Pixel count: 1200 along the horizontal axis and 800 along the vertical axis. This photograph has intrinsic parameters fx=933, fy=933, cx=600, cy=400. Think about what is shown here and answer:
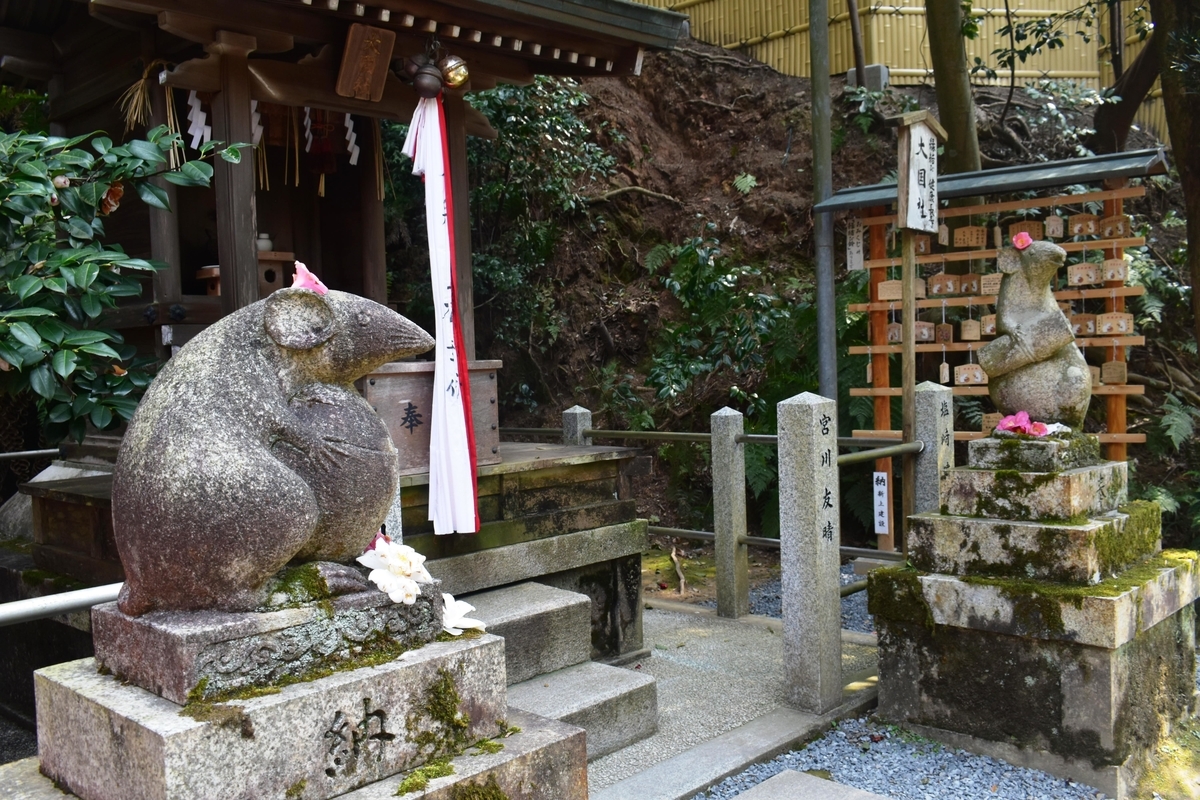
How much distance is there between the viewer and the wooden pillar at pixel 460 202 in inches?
243

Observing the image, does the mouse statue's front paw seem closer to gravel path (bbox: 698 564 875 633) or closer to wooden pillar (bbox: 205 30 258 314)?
wooden pillar (bbox: 205 30 258 314)

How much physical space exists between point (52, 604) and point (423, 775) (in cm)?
113

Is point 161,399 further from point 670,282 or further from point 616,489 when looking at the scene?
point 670,282

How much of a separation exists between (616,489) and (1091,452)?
2.71 meters

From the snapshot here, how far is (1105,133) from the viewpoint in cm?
1026

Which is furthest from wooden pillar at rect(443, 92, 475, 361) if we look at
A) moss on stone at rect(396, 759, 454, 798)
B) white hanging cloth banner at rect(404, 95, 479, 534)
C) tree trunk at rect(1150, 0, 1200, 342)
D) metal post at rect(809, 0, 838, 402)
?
tree trunk at rect(1150, 0, 1200, 342)

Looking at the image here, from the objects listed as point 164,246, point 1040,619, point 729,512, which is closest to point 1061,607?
point 1040,619

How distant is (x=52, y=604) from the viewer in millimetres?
2496

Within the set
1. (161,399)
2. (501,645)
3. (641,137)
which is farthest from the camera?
(641,137)

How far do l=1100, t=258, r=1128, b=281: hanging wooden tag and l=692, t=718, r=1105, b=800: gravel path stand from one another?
3.68 meters

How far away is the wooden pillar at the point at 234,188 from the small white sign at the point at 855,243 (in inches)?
179

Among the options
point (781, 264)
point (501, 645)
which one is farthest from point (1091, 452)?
point (781, 264)

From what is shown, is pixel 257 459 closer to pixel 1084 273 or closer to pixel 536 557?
pixel 536 557

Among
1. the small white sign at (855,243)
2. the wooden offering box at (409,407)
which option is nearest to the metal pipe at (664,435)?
the wooden offering box at (409,407)
